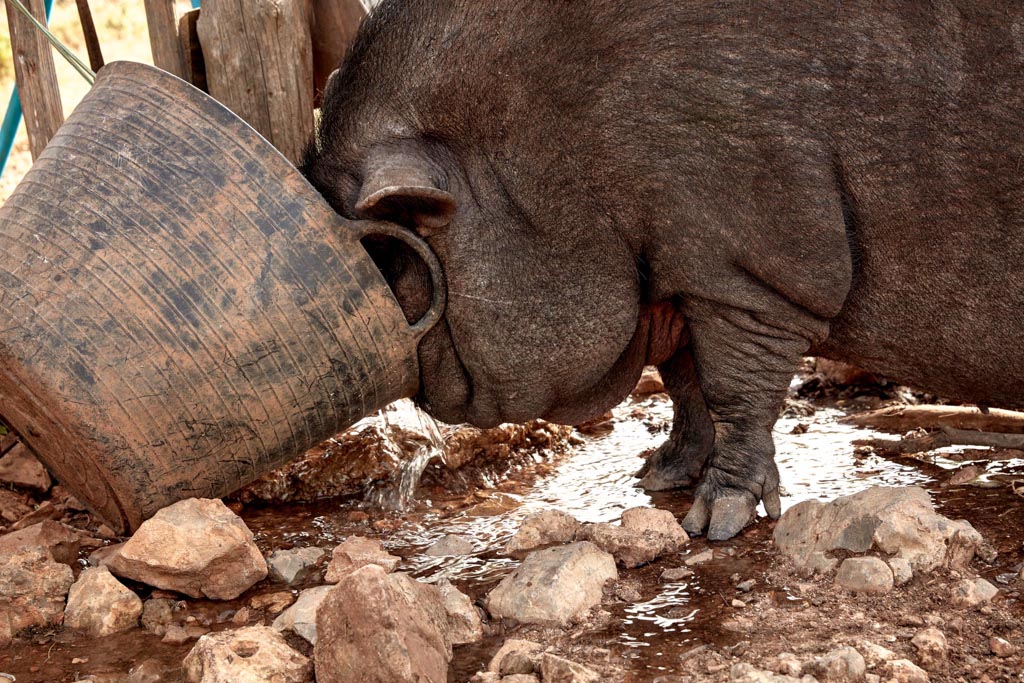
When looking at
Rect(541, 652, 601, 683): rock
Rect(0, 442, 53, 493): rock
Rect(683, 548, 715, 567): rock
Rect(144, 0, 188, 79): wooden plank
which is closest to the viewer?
Rect(541, 652, 601, 683): rock

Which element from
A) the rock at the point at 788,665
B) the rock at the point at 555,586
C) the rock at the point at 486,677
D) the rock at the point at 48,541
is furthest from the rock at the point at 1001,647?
the rock at the point at 48,541

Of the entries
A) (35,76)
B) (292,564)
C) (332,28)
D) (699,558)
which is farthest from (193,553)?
(35,76)

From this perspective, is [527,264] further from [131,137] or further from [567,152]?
[131,137]

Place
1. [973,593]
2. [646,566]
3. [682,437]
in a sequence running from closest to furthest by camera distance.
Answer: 1. [973,593]
2. [646,566]
3. [682,437]

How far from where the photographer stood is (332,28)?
461cm

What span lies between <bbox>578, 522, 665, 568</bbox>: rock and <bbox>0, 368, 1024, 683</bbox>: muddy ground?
0.04m

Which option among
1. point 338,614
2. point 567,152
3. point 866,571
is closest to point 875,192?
point 567,152

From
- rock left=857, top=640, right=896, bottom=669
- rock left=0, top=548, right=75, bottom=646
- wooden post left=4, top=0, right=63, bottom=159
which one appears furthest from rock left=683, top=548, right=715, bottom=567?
wooden post left=4, top=0, right=63, bottom=159

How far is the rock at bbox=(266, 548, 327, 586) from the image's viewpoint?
3.44 meters

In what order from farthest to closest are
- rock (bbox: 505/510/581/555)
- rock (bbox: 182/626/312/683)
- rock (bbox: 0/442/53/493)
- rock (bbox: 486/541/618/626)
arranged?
rock (bbox: 0/442/53/493), rock (bbox: 505/510/581/555), rock (bbox: 486/541/618/626), rock (bbox: 182/626/312/683)

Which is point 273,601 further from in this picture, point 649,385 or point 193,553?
point 649,385

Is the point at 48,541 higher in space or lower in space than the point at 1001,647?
higher

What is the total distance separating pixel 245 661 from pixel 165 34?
2.74m

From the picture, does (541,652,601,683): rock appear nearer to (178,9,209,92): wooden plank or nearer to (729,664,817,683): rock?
(729,664,817,683): rock
